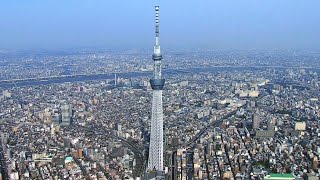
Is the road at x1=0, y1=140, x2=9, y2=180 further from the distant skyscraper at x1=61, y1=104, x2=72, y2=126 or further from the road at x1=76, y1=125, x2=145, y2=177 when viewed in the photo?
the distant skyscraper at x1=61, y1=104, x2=72, y2=126

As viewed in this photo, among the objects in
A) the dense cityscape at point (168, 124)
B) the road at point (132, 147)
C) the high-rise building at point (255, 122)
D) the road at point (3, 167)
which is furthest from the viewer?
the high-rise building at point (255, 122)

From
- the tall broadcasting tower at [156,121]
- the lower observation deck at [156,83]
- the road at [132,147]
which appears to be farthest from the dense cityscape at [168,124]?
the lower observation deck at [156,83]

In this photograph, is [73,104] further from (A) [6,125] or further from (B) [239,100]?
(B) [239,100]

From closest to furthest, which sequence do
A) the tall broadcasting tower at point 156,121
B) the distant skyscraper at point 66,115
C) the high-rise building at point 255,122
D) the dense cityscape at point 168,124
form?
the tall broadcasting tower at point 156,121
the dense cityscape at point 168,124
the high-rise building at point 255,122
the distant skyscraper at point 66,115

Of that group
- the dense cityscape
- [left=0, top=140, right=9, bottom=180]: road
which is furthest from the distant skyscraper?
[left=0, top=140, right=9, bottom=180]: road

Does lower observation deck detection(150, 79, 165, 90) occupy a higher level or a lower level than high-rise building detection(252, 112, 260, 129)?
higher

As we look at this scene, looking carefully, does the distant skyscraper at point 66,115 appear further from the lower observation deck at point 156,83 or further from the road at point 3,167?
the lower observation deck at point 156,83

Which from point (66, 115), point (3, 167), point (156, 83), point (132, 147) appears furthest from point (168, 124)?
point (3, 167)

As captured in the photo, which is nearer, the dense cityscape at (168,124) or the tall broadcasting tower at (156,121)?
the tall broadcasting tower at (156,121)
